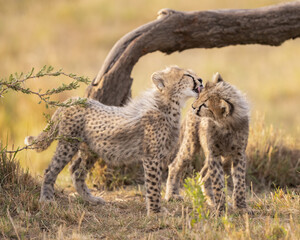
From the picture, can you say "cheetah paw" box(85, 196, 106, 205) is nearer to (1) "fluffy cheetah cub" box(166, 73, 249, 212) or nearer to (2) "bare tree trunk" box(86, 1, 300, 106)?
(1) "fluffy cheetah cub" box(166, 73, 249, 212)

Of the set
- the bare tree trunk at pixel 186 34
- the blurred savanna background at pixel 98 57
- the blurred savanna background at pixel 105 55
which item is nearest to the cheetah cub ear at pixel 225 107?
the bare tree trunk at pixel 186 34

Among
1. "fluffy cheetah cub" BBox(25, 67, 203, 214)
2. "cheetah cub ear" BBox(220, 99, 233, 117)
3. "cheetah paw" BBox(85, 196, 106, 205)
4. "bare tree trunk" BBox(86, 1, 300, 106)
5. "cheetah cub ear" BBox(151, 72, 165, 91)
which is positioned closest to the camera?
"cheetah cub ear" BBox(220, 99, 233, 117)

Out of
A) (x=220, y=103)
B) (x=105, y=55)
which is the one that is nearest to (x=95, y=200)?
(x=220, y=103)

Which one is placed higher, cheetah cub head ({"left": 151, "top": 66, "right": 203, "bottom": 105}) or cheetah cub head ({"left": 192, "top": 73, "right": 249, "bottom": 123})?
cheetah cub head ({"left": 151, "top": 66, "right": 203, "bottom": 105})

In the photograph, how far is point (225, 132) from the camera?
4.28m

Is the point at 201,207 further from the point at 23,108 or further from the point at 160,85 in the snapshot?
the point at 23,108

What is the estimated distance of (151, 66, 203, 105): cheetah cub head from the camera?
4293 millimetres

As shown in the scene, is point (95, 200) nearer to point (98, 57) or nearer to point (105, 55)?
point (98, 57)

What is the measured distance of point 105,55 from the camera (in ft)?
42.9

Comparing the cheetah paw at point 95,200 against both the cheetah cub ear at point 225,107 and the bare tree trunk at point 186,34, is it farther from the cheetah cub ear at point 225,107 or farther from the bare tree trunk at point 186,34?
the cheetah cub ear at point 225,107

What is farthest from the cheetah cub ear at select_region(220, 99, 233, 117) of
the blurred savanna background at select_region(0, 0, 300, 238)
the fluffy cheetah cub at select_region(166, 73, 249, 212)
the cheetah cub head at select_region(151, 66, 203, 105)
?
the blurred savanna background at select_region(0, 0, 300, 238)

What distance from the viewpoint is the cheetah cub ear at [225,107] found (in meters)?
4.05

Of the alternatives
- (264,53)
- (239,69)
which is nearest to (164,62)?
(239,69)

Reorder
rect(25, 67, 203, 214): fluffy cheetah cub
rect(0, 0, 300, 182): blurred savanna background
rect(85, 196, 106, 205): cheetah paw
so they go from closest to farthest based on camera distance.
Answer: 1. rect(25, 67, 203, 214): fluffy cheetah cub
2. rect(85, 196, 106, 205): cheetah paw
3. rect(0, 0, 300, 182): blurred savanna background
